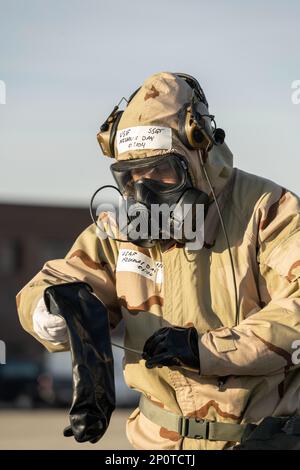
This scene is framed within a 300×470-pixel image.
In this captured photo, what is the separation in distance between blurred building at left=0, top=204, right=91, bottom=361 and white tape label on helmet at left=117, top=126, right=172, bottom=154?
46.2 m

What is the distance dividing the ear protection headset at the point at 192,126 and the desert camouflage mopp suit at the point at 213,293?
0.13ft

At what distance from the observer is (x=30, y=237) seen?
53.7 metres

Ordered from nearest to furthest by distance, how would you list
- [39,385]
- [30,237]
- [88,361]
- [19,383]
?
[88,361]
[39,385]
[19,383]
[30,237]

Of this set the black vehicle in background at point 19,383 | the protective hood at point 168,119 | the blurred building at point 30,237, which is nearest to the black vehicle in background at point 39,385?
the black vehicle in background at point 19,383

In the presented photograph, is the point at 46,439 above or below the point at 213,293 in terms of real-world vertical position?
below

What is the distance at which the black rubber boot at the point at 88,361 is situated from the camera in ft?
16.4

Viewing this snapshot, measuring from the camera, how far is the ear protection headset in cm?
536

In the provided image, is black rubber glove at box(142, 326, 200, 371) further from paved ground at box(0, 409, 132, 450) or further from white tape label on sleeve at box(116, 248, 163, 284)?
paved ground at box(0, 409, 132, 450)

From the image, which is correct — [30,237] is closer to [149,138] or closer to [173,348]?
[149,138]

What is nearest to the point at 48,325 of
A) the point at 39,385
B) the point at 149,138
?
the point at 149,138

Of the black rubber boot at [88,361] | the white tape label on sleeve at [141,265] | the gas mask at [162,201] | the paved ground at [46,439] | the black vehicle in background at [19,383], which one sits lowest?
the black vehicle in background at [19,383]

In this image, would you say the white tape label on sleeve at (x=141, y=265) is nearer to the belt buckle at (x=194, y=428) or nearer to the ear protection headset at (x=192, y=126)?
the ear protection headset at (x=192, y=126)

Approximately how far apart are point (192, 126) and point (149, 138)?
0.63 ft
